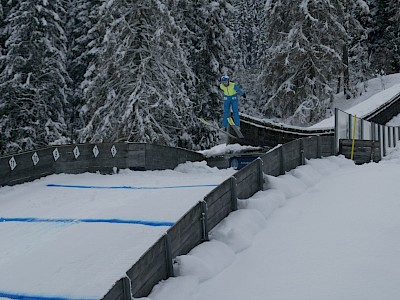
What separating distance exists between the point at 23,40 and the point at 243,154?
16158 millimetres

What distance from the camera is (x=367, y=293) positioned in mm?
5195

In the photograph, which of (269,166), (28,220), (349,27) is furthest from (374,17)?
(28,220)

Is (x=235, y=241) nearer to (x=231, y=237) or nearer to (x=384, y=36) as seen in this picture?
(x=231, y=237)

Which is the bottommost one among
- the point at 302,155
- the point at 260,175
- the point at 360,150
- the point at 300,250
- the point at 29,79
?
the point at 360,150

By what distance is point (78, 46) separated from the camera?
3325 cm

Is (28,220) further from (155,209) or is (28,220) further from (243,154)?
(243,154)

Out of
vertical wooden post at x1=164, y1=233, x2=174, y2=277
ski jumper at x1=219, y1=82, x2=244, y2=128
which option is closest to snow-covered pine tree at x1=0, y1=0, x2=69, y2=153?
ski jumper at x1=219, y1=82, x2=244, y2=128

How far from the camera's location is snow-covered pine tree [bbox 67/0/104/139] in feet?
106

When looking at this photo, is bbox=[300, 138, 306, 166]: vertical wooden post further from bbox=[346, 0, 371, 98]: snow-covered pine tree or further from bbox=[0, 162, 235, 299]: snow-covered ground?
bbox=[346, 0, 371, 98]: snow-covered pine tree

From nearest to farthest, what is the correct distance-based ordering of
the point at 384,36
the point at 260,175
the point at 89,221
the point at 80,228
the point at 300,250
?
the point at 300,250
the point at 80,228
the point at 89,221
the point at 260,175
the point at 384,36

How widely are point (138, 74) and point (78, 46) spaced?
12.9m

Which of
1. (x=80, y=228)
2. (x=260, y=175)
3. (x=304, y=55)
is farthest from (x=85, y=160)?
(x=304, y=55)

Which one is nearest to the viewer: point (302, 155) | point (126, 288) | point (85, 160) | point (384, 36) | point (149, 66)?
point (126, 288)

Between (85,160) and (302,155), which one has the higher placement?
(302,155)
